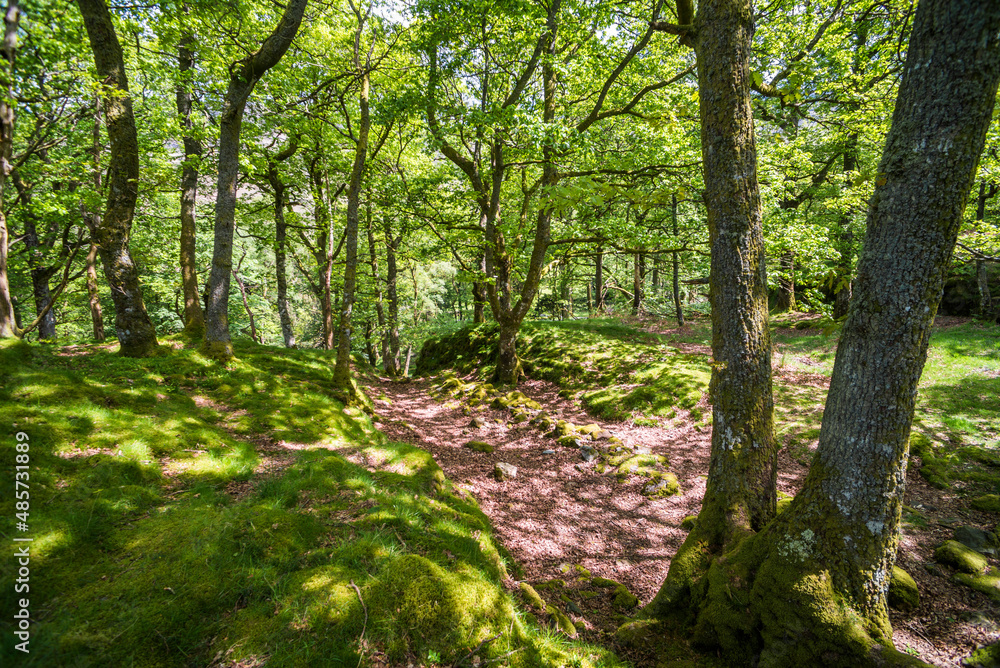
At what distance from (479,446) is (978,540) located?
7.12 meters

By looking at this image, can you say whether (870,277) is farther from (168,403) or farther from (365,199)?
(365,199)

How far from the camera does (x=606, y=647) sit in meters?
3.44

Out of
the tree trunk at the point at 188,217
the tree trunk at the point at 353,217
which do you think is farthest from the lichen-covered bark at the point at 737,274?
the tree trunk at the point at 188,217

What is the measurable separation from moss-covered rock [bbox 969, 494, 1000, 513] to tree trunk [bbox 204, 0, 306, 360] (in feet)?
39.6

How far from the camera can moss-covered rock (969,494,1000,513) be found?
4.65 meters

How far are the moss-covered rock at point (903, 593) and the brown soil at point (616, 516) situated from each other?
8 centimetres

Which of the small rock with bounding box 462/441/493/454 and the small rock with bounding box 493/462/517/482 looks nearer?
the small rock with bounding box 493/462/517/482

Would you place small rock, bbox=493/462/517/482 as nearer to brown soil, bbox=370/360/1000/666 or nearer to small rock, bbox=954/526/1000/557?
brown soil, bbox=370/360/1000/666

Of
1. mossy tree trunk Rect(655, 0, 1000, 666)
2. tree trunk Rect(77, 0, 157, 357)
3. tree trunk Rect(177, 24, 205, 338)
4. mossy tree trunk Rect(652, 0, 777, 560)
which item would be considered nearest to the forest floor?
mossy tree trunk Rect(655, 0, 1000, 666)

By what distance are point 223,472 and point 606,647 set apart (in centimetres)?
449

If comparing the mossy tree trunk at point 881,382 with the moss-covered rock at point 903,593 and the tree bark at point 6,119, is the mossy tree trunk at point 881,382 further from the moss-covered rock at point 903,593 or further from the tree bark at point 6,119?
the tree bark at point 6,119

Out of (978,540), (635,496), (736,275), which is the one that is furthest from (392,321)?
(978,540)

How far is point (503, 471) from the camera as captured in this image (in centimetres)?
698

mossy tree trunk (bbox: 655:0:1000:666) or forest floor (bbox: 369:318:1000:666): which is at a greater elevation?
mossy tree trunk (bbox: 655:0:1000:666)
